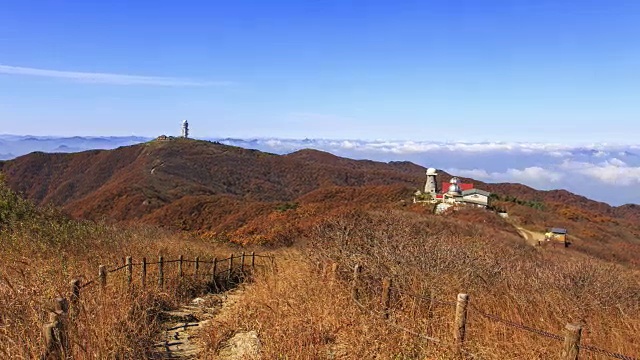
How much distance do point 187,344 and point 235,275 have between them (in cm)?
695

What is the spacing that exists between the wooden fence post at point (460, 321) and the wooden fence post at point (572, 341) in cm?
111

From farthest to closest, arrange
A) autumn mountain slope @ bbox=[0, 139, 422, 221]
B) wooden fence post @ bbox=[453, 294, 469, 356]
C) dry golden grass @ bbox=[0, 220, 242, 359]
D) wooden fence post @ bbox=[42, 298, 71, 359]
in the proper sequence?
autumn mountain slope @ bbox=[0, 139, 422, 221] < wooden fence post @ bbox=[453, 294, 469, 356] < dry golden grass @ bbox=[0, 220, 242, 359] < wooden fence post @ bbox=[42, 298, 71, 359]

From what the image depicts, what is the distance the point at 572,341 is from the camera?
399cm

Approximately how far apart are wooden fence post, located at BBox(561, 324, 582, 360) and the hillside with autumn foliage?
22.2 meters

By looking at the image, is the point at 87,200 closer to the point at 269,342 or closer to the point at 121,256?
the point at 121,256

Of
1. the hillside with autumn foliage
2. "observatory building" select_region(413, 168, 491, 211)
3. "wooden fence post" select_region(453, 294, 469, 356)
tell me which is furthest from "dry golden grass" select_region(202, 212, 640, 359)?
"observatory building" select_region(413, 168, 491, 211)

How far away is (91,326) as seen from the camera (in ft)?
16.1

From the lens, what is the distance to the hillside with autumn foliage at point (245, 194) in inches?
1688

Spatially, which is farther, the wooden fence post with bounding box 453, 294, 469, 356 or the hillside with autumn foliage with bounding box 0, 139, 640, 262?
the hillside with autumn foliage with bounding box 0, 139, 640, 262

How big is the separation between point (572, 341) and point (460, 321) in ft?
4.04

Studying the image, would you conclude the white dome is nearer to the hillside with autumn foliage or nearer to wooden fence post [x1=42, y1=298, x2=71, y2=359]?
the hillside with autumn foliage

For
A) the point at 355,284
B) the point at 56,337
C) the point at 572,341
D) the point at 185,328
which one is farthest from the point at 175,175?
the point at 572,341

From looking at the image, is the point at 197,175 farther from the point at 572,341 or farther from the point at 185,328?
the point at 572,341

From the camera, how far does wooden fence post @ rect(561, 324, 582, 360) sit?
13.1 ft
